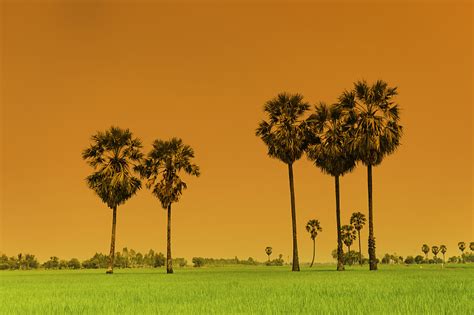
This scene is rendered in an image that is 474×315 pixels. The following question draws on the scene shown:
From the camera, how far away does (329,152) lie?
7150 centimetres

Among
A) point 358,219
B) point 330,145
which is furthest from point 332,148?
point 358,219

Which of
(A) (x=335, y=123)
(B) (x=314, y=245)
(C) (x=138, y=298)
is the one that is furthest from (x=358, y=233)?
(C) (x=138, y=298)

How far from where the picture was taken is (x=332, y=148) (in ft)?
234

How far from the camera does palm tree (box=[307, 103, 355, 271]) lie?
7069 centimetres

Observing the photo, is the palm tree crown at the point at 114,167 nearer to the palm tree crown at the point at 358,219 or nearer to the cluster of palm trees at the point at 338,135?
the cluster of palm trees at the point at 338,135

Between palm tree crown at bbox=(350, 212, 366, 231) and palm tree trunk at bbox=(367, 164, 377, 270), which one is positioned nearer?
palm tree trunk at bbox=(367, 164, 377, 270)

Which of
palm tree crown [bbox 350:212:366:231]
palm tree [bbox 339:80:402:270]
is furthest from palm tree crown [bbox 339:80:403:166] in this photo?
palm tree crown [bbox 350:212:366:231]

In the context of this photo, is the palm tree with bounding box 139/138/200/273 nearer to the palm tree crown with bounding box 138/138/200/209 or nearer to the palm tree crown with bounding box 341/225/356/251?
the palm tree crown with bounding box 138/138/200/209

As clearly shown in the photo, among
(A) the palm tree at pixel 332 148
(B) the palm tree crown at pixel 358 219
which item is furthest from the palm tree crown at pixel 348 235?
A: (A) the palm tree at pixel 332 148

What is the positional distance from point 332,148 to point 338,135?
2.08 m

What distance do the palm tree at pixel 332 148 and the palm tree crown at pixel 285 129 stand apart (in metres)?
1.50

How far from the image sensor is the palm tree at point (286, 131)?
7200 cm

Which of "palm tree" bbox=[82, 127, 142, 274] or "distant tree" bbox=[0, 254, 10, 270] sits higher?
"palm tree" bbox=[82, 127, 142, 274]

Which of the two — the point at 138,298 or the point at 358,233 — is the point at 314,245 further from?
the point at 138,298
